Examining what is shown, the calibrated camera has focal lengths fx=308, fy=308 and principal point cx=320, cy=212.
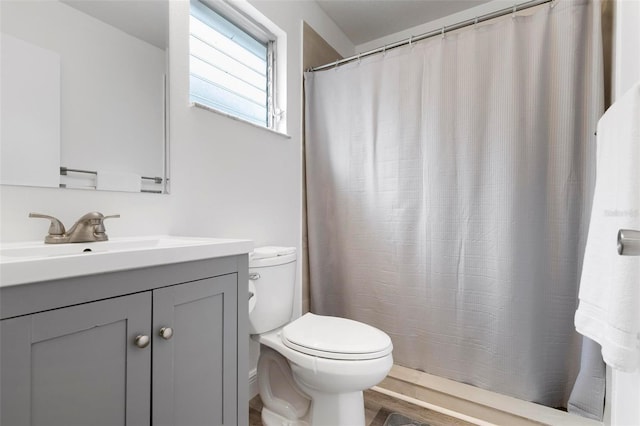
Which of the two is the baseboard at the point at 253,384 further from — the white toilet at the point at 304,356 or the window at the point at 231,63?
the window at the point at 231,63

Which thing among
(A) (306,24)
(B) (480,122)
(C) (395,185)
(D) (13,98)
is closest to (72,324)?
(D) (13,98)

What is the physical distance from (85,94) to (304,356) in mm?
1200

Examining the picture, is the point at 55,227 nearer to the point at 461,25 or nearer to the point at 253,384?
the point at 253,384

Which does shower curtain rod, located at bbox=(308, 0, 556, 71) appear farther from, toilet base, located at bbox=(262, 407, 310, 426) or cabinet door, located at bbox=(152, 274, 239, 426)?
toilet base, located at bbox=(262, 407, 310, 426)

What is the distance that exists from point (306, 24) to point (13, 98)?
1.64 meters

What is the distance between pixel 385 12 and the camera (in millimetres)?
2143

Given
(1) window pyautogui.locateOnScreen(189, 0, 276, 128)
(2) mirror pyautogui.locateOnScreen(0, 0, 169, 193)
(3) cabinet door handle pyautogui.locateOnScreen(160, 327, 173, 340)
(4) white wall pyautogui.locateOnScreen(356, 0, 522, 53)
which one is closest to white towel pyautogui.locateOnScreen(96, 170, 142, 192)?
(2) mirror pyautogui.locateOnScreen(0, 0, 169, 193)

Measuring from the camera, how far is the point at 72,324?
2.03 ft

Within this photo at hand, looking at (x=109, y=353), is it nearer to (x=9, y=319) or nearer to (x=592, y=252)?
(x=9, y=319)

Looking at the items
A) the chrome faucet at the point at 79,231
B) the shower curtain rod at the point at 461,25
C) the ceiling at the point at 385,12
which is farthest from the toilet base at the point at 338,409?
the ceiling at the point at 385,12

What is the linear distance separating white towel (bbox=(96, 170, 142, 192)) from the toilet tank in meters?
0.52

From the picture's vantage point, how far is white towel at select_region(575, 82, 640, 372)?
0.65 meters

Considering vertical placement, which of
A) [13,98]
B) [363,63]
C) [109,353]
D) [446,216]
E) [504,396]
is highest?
[363,63]

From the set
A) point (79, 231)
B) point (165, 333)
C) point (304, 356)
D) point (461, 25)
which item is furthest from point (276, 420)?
point (461, 25)
